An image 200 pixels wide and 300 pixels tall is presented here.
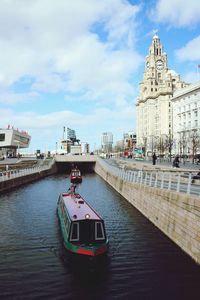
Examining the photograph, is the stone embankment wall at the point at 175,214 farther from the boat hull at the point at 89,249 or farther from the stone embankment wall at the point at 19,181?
the stone embankment wall at the point at 19,181

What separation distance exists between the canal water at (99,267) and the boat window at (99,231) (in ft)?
4.21

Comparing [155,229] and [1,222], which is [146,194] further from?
[1,222]

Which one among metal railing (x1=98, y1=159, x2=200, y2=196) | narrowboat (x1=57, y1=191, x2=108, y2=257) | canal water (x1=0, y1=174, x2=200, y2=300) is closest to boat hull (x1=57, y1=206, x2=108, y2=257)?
narrowboat (x1=57, y1=191, x2=108, y2=257)

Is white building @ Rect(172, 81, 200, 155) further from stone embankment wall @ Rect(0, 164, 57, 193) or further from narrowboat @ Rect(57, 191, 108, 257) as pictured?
narrowboat @ Rect(57, 191, 108, 257)

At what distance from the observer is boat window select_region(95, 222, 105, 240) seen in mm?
19453

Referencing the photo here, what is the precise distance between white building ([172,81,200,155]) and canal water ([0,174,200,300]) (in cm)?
8133

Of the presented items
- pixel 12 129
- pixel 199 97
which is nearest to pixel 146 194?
pixel 199 97

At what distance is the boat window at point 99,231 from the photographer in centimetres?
1945

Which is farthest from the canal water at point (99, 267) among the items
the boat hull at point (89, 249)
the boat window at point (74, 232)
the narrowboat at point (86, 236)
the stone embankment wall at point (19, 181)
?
the stone embankment wall at point (19, 181)

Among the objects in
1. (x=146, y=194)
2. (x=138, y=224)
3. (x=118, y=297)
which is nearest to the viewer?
(x=118, y=297)

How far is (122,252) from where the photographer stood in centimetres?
2117

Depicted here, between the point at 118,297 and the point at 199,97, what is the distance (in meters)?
107

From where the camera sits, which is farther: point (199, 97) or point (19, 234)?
point (199, 97)

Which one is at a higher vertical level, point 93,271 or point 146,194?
point 146,194
